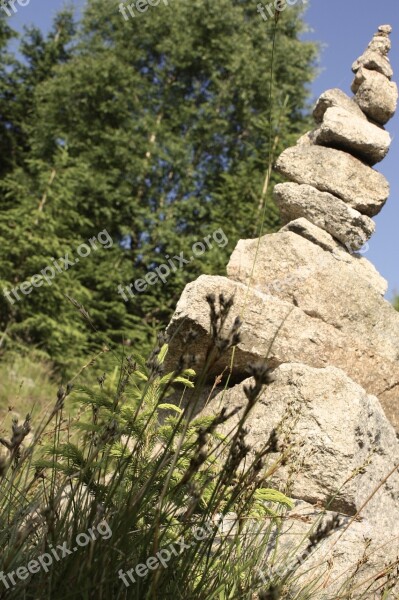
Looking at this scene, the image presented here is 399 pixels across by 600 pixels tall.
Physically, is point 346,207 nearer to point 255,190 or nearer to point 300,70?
point 255,190

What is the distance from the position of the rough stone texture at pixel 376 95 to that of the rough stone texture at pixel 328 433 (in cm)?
422

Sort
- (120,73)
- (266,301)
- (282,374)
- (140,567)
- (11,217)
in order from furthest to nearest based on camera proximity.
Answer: (120,73)
(11,217)
(266,301)
(282,374)
(140,567)

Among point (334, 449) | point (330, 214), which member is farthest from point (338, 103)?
point (334, 449)

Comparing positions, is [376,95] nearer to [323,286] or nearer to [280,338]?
[323,286]

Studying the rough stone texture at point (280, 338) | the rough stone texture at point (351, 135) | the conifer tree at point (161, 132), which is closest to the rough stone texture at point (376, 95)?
the rough stone texture at point (351, 135)

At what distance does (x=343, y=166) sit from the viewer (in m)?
7.44

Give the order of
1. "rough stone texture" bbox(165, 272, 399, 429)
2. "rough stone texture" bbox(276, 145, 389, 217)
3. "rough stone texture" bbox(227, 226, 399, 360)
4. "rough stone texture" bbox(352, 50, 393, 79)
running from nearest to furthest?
"rough stone texture" bbox(165, 272, 399, 429)
"rough stone texture" bbox(227, 226, 399, 360)
"rough stone texture" bbox(276, 145, 389, 217)
"rough stone texture" bbox(352, 50, 393, 79)

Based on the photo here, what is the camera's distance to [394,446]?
18.7 ft

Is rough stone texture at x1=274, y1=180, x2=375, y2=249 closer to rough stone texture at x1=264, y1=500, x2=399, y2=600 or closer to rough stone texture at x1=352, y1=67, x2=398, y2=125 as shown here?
rough stone texture at x1=352, y1=67, x2=398, y2=125

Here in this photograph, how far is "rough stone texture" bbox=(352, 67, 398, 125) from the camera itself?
790 centimetres

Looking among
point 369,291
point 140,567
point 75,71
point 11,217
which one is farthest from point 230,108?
point 140,567

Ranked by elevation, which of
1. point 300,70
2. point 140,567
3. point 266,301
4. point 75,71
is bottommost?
point 140,567

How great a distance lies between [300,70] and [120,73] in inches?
286

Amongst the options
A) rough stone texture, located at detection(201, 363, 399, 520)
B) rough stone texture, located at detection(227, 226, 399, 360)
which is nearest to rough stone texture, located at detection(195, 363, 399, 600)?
rough stone texture, located at detection(201, 363, 399, 520)
